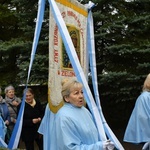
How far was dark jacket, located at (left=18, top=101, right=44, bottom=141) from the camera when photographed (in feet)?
23.3

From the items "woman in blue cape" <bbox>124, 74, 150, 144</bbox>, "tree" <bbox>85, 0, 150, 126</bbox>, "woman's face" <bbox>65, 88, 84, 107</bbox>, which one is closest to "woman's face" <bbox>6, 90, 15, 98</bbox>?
"woman in blue cape" <bbox>124, 74, 150, 144</bbox>

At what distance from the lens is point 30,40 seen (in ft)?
34.2

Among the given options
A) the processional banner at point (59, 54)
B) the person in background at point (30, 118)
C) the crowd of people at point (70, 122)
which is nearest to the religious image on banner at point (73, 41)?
the processional banner at point (59, 54)

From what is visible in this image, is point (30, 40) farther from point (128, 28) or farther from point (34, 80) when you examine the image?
point (128, 28)

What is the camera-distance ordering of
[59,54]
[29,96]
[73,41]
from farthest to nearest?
[29,96] → [73,41] → [59,54]

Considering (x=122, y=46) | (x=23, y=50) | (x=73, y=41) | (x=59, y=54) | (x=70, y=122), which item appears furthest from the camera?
(x=23, y=50)

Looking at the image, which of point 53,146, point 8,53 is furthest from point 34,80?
point 53,146

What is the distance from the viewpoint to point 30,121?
7098 millimetres

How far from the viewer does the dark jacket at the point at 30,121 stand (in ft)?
23.3

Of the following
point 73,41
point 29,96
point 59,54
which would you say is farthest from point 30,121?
point 59,54

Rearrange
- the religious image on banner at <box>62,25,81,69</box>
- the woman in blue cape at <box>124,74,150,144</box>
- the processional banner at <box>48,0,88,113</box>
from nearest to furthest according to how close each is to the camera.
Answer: the processional banner at <box>48,0,88,113</box> < the religious image on banner at <box>62,25,81,69</box> < the woman in blue cape at <box>124,74,150,144</box>

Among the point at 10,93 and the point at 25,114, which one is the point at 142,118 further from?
the point at 10,93

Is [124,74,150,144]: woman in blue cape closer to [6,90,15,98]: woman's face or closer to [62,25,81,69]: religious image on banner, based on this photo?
[62,25,81,69]: religious image on banner

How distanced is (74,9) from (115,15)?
4.56 metres
